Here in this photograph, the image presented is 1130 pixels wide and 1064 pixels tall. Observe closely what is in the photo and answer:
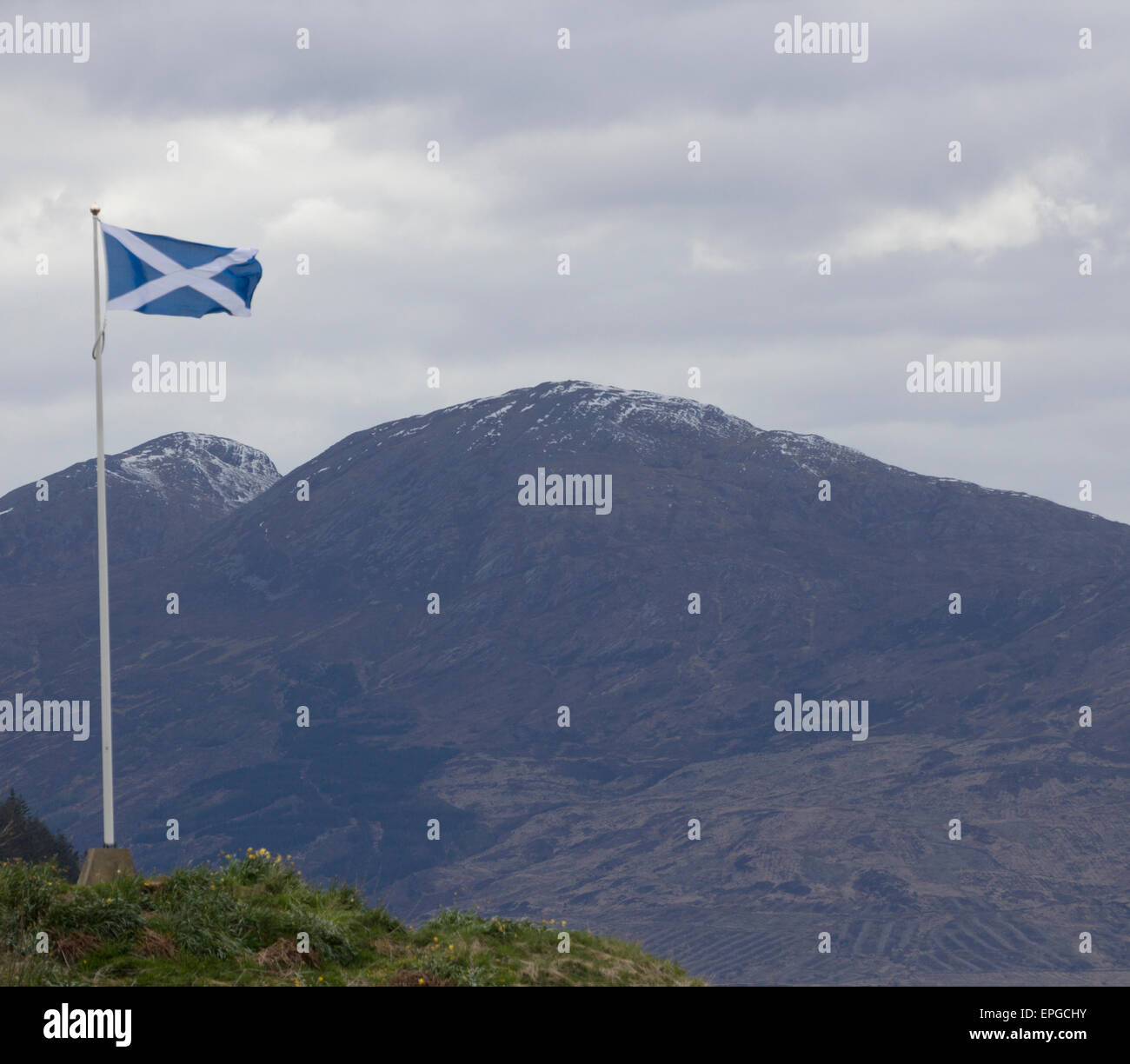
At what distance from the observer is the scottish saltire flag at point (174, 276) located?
82.6 feet

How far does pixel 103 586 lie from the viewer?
24.0 m

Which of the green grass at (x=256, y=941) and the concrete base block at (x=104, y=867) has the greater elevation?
the concrete base block at (x=104, y=867)

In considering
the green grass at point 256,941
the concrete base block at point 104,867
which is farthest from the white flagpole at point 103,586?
the green grass at point 256,941

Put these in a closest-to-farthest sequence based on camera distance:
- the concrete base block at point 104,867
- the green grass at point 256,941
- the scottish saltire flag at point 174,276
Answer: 1. the green grass at point 256,941
2. the concrete base block at point 104,867
3. the scottish saltire flag at point 174,276

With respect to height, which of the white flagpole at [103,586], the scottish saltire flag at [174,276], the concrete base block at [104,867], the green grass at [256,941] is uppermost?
the scottish saltire flag at [174,276]

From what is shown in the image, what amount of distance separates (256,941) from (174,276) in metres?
10.9

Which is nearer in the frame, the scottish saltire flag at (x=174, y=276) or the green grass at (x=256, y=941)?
the green grass at (x=256, y=941)

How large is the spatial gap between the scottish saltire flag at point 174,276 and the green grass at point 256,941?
344 inches

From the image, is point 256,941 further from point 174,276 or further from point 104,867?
point 174,276

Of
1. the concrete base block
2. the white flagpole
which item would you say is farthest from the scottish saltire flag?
the concrete base block

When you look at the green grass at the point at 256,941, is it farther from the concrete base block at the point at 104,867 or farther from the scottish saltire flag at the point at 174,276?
the scottish saltire flag at the point at 174,276
